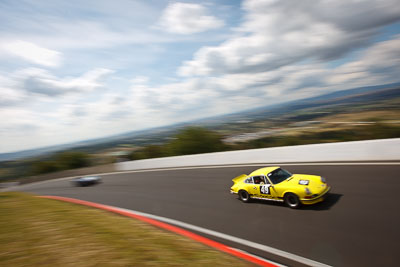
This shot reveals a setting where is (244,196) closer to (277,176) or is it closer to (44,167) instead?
(277,176)

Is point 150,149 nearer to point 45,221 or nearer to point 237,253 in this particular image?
point 45,221

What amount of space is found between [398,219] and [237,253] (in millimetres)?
3579

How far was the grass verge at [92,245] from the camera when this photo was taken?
4039mm

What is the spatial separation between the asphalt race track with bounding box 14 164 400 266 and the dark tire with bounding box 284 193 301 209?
160 mm

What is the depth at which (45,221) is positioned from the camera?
6.09m

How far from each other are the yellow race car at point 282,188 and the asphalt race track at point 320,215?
0.88 ft

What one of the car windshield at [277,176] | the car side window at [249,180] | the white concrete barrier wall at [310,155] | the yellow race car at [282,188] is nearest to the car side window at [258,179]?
the yellow race car at [282,188]

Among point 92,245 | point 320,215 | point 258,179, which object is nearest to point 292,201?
point 320,215

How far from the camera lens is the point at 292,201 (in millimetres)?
6273

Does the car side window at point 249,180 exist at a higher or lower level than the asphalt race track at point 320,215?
higher

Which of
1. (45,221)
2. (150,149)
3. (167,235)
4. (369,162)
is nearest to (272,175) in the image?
(167,235)

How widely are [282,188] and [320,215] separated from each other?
1.18m

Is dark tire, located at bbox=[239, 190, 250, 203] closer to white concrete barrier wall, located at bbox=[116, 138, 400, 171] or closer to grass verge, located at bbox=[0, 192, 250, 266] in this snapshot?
grass verge, located at bbox=[0, 192, 250, 266]

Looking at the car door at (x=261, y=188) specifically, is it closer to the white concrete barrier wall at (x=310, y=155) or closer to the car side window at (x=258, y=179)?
the car side window at (x=258, y=179)
